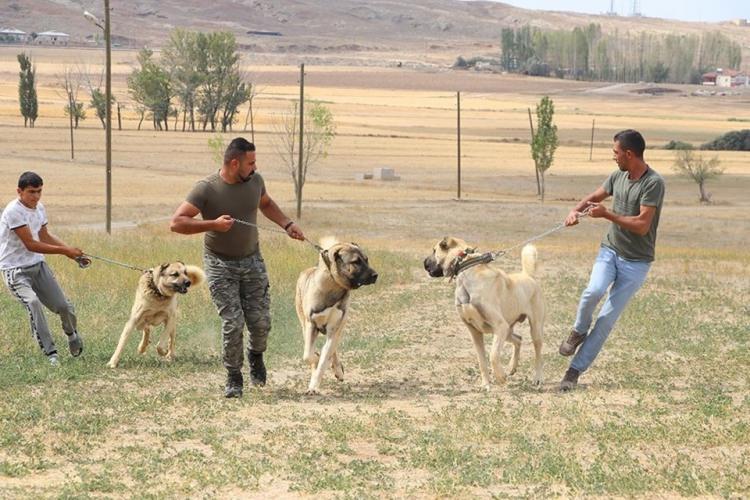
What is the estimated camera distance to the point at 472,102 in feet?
535

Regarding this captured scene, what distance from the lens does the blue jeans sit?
11.2 meters

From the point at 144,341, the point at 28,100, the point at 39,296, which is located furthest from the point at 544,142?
the point at 39,296

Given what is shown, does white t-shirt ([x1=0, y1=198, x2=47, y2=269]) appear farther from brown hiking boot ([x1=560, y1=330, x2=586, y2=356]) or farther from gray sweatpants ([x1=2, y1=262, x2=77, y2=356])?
brown hiking boot ([x1=560, y1=330, x2=586, y2=356])

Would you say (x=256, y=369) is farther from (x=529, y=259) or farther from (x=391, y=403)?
(x=529, y=259)

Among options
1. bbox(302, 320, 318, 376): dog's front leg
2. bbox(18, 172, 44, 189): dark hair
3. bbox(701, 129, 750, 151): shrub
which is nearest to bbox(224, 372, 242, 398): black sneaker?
bbox(302, 320, 318, 376): dog's front leg

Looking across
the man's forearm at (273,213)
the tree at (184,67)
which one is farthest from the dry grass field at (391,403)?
the tree at (184,67)

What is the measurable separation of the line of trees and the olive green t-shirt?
99.3 metres

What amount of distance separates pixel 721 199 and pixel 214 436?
5285cm

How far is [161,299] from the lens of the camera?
43.0 ft

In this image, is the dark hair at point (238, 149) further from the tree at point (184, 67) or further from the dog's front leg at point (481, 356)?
the tree at point (184, 67)

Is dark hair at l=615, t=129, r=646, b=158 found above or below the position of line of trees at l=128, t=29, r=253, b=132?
below

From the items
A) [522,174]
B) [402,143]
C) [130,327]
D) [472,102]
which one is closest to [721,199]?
[522,174]

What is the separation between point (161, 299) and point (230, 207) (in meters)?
2.55

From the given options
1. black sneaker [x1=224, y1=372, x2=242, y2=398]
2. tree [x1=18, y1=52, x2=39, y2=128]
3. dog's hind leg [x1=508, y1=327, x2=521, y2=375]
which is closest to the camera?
black sneaker [x1=224, y1=372, x2=242, y2=398]
